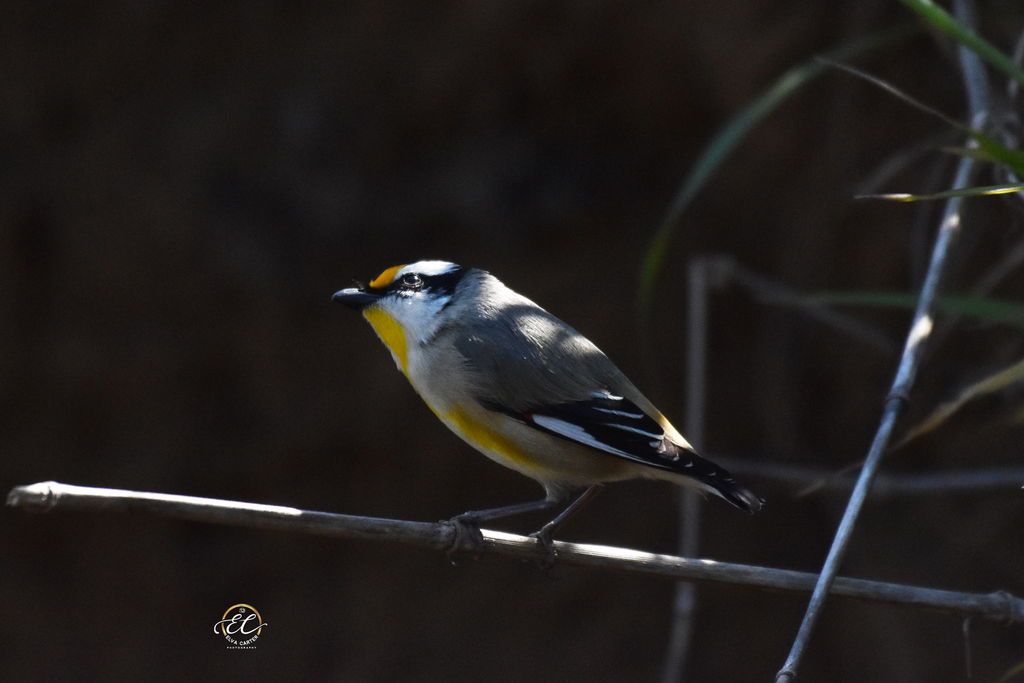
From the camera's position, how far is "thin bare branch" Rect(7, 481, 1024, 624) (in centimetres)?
156

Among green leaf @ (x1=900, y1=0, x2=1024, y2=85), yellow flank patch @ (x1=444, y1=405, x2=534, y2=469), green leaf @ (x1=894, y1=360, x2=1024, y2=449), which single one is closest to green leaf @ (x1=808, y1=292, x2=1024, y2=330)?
green leaf @ (x1=894, y1=360, x2=1024, y2=449)

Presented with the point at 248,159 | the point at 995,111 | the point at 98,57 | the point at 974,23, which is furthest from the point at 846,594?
the point at 98,57

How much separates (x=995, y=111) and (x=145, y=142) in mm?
3083

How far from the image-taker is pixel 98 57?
11.3 feet

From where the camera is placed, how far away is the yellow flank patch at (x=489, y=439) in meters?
2.11

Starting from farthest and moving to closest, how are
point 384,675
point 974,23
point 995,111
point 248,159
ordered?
1. point 384,675
2. point 248,159
3. point 974,23
4. point 995,111

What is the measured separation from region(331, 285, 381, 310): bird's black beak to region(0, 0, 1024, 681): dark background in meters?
1.42

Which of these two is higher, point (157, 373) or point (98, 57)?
point (98, 57)

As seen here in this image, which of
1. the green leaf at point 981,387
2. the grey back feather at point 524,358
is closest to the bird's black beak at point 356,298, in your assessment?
the grey back feather at point 524,358

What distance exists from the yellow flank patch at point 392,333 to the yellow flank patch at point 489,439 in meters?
0.24

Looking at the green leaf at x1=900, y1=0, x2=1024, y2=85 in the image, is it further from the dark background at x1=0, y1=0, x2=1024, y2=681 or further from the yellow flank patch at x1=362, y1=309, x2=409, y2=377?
the yellow flank patch at x1=362, y1=309, x2=409, y2=377

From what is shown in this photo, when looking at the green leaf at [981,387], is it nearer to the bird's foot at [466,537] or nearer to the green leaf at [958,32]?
the green leaf at [958,32]

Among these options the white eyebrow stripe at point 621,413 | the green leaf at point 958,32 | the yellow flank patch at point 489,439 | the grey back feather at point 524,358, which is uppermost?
the green leaf at point 958,32

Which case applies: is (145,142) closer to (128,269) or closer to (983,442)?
(128,269)
